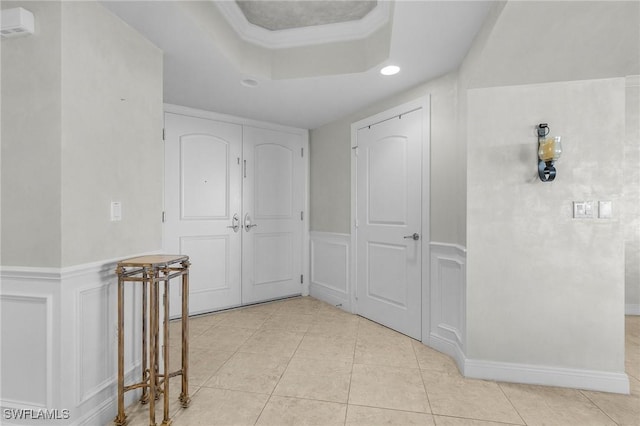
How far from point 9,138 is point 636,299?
563 centimetres

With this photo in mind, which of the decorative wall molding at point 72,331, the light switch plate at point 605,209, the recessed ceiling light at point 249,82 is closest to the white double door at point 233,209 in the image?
the recessed ceiling light at point 249,82

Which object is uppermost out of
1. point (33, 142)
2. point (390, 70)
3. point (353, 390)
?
point (390, 70)

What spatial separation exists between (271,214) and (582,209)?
10.0 ft

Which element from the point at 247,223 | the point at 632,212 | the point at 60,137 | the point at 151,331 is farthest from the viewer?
the point at 247,223

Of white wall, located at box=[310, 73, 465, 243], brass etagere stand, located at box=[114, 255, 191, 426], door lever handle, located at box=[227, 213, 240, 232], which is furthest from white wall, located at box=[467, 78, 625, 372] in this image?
door lever handle, located at box=[227, 213, 240, 232]

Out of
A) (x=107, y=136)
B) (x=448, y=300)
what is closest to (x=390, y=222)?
(x=448, y=300)

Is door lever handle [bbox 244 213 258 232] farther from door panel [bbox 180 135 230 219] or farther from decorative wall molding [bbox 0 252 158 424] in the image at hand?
decorative wall molding [bbox 0 252 158 424]

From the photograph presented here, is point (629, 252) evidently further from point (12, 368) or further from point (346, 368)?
point (12, 368)

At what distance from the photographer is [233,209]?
12.6 feet

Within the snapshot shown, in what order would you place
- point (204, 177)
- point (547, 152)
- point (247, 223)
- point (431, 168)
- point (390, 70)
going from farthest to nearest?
point (247, 223) < point (204, 177) < point (431, 168) < point (390, 70) < point (547, 152)

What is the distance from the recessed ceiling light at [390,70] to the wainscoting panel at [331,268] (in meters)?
1.80

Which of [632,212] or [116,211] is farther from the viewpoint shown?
[632,212]

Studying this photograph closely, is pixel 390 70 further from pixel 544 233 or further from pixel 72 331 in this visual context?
pixel 72 331

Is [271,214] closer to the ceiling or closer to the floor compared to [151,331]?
closer to the ceiling
